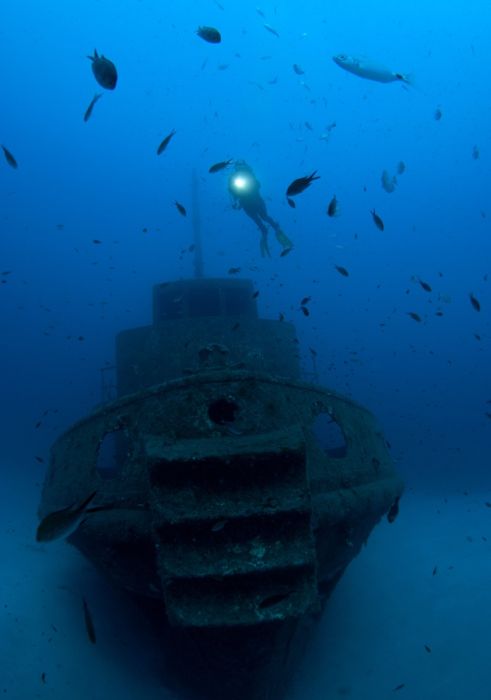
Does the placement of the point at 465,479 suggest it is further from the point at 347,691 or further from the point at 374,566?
the point at 347,691

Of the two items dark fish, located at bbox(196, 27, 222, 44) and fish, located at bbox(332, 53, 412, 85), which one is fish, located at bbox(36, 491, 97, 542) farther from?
fish, located at bbox(332, 53, 412, 85)

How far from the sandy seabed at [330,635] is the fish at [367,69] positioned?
844cm

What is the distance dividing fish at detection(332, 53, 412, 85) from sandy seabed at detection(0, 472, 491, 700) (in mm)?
8437

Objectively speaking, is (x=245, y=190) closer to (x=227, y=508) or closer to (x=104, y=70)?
(x=104, y=70)

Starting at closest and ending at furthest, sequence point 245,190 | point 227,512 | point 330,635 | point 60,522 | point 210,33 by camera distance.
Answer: point 60,522
point 227,512
point 210,33
point 330,635
point 245,190

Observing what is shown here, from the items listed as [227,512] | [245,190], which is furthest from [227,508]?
[245,190]

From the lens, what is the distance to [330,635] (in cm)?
800

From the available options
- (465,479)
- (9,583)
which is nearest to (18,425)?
(9,583)

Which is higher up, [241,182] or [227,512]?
[241,182]

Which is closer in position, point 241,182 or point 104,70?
point 104,70

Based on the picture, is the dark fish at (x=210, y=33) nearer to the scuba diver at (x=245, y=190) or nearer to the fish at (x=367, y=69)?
the fish at (x=367, y=69)

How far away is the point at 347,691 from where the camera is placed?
671 centimetres

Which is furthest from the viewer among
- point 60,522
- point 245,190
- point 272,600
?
point 245,190

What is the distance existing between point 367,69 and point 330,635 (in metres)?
9.22
